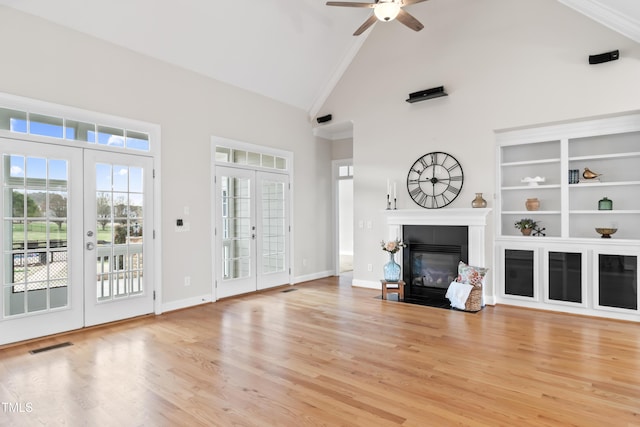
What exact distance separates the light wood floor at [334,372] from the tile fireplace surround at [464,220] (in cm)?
97

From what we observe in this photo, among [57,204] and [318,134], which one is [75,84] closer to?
[57,204]

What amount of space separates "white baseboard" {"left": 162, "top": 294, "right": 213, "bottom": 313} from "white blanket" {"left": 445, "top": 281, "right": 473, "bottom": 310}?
11.4ft

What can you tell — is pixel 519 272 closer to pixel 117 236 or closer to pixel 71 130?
pixel 117 236

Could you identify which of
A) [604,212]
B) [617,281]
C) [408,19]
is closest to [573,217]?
[604,212]

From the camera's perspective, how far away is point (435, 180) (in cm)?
568

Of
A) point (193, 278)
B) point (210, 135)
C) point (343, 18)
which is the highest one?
→ point (343, 18)

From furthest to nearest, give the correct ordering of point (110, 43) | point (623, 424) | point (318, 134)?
point (318, 134)
point (110, 43)
point (623, 424)

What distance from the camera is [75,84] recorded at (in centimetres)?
411

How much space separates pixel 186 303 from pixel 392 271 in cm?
306

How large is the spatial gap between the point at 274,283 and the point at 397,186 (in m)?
2.73

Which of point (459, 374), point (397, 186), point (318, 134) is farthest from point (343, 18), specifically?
point (459, 374)

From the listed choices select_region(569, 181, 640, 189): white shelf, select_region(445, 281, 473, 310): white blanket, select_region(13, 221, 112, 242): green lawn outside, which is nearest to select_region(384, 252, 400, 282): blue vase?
select_region(445, 281, 473, 310): white blanket

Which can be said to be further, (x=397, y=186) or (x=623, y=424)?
(x=397, y=186)

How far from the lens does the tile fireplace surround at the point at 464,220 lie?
5176 mm
